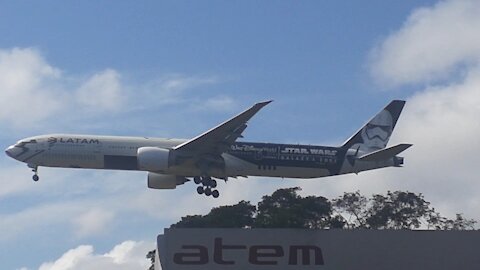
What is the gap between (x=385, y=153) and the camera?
191 feet

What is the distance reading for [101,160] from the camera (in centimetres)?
5875

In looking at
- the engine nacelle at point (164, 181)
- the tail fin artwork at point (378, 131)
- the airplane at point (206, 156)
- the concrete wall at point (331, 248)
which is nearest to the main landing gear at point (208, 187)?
the airplane at point (206, 156)

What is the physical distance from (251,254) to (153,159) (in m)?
14.6

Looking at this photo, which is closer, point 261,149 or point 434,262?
point 434,262

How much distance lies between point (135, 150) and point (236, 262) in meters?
16.8

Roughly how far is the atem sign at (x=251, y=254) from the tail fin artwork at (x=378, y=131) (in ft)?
60.3

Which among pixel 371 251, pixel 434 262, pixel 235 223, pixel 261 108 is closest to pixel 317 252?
pixel 371 251

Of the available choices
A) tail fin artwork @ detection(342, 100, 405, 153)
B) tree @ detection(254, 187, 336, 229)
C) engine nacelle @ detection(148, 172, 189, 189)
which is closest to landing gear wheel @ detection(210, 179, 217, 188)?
engine nacelle @ detection(148, 172, 189, 189)

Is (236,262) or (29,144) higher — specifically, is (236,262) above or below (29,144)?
Result: below

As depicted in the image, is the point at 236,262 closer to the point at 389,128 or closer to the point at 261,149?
the point at 261,149

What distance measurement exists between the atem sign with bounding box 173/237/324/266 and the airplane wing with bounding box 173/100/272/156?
13.5 meters

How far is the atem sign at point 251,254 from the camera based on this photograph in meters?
43.9

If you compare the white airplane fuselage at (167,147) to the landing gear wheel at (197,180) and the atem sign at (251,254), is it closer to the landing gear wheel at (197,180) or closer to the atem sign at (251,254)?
the landing gear wheel at (197,180)

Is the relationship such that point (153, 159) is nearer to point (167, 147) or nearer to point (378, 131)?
point (167, 147)
